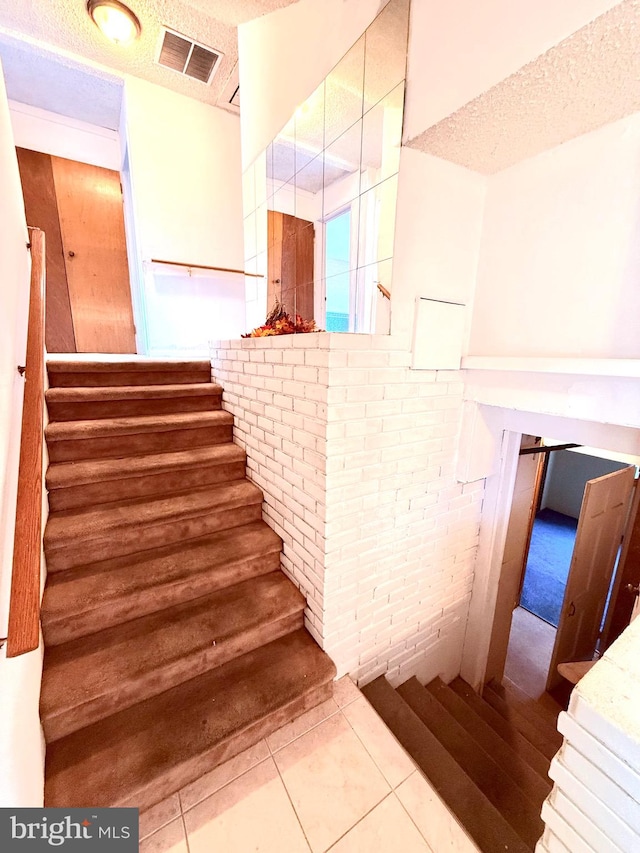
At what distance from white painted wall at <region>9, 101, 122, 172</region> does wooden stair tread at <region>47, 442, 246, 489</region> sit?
391 cm

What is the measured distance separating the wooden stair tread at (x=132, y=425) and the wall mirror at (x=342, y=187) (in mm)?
1058

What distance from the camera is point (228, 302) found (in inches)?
158

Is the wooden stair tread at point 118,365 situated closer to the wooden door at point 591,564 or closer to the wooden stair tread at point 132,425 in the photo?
the wooden stair tread at point 132,425

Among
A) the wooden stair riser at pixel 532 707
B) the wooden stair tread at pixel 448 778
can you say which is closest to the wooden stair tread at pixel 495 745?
the wooden stair tread at pixel 448 778

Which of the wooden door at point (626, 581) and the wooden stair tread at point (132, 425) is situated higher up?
the wooden stair tread at point (132, 425)

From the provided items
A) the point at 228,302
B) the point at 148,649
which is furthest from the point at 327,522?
the point at 228,302

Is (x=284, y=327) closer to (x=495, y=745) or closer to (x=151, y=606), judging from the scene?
(x=151, y=606)

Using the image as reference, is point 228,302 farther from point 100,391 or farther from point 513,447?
point 513,447

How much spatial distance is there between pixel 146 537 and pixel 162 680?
2.25ft

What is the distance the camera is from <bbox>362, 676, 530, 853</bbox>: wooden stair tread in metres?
1.37

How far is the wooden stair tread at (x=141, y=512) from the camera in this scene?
5.56ft

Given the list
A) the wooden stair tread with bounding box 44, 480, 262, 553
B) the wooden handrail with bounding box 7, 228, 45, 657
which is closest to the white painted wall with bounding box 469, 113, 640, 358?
the wooden stair tread with bounding box 44, 480, 262, 553

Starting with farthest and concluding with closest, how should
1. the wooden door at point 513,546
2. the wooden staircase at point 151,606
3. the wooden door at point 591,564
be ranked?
the wooden door at point 591,564 < the wooden door at point 513,546 < the wooden staircase at point 151,606
